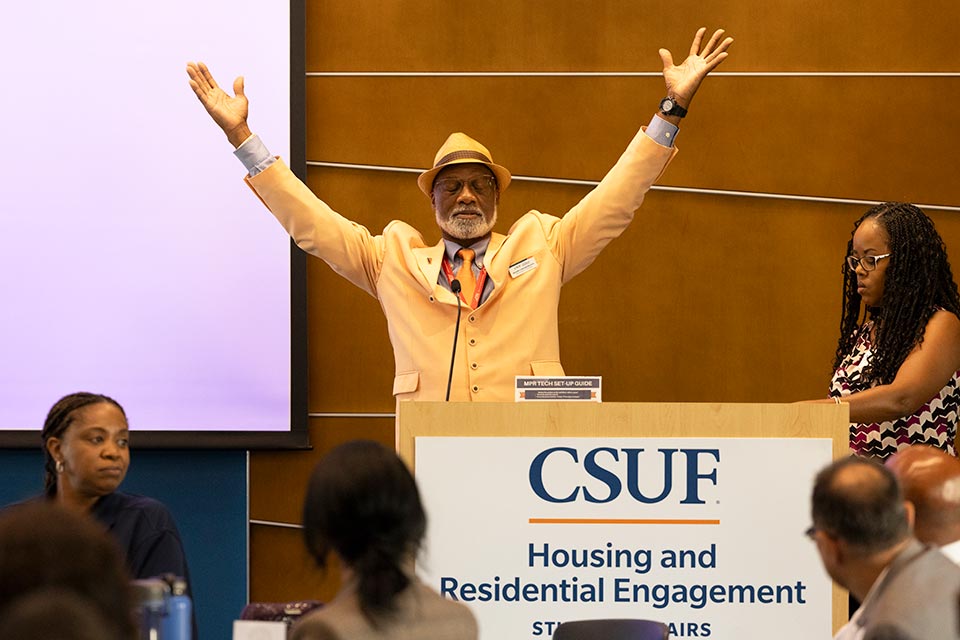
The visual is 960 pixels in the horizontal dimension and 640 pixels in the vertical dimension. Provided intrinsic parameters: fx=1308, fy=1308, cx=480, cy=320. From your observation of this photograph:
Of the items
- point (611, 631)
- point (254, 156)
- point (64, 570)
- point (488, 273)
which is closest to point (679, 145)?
point (488, 273)

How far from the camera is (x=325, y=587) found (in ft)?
16.0

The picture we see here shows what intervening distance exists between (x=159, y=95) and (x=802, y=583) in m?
2.96

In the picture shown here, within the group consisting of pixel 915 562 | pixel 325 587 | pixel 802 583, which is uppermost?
pixel 915 562

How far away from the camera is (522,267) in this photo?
4086 mm

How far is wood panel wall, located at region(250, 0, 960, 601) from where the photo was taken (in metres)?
4.92

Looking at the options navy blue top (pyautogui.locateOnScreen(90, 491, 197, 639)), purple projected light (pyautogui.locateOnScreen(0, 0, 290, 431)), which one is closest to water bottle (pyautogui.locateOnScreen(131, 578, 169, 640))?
navy blue top (pyautogui.locateOnScreen(90, 491, 197, 639))

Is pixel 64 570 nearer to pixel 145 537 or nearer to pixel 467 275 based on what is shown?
pixel 145 537

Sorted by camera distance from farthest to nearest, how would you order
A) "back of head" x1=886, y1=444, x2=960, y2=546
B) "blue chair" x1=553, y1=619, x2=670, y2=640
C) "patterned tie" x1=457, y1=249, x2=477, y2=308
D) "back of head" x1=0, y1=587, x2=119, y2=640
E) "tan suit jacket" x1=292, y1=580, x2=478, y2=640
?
"patterned tie" x1=457, y1=249, x2=477, y2=308 < "blue chair" x1=553, y1=619, x2=670, y2=640 < "back of head" x1=886, y1=444, x2=960, y2=546 < "tan suit jacket" x1=292, y1=580, x2=478, y2=640 < "back of head" x1=0, y1=587, x2=119, y2=640

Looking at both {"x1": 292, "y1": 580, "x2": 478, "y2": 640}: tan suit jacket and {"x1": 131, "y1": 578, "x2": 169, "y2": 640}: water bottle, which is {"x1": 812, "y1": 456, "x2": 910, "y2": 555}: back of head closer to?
{"x1": 292, "y1": 580, "x2": 478, "y2": 640}: tan suit jacket

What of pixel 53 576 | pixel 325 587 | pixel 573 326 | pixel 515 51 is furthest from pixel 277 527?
pixel 53 576

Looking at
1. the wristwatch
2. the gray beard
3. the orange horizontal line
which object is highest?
the wristwatch

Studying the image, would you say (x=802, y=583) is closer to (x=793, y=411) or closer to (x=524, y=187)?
(x=793, y=411)

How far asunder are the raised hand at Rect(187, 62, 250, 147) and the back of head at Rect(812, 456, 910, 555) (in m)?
2.48

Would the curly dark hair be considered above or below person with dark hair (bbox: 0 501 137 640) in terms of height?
above
